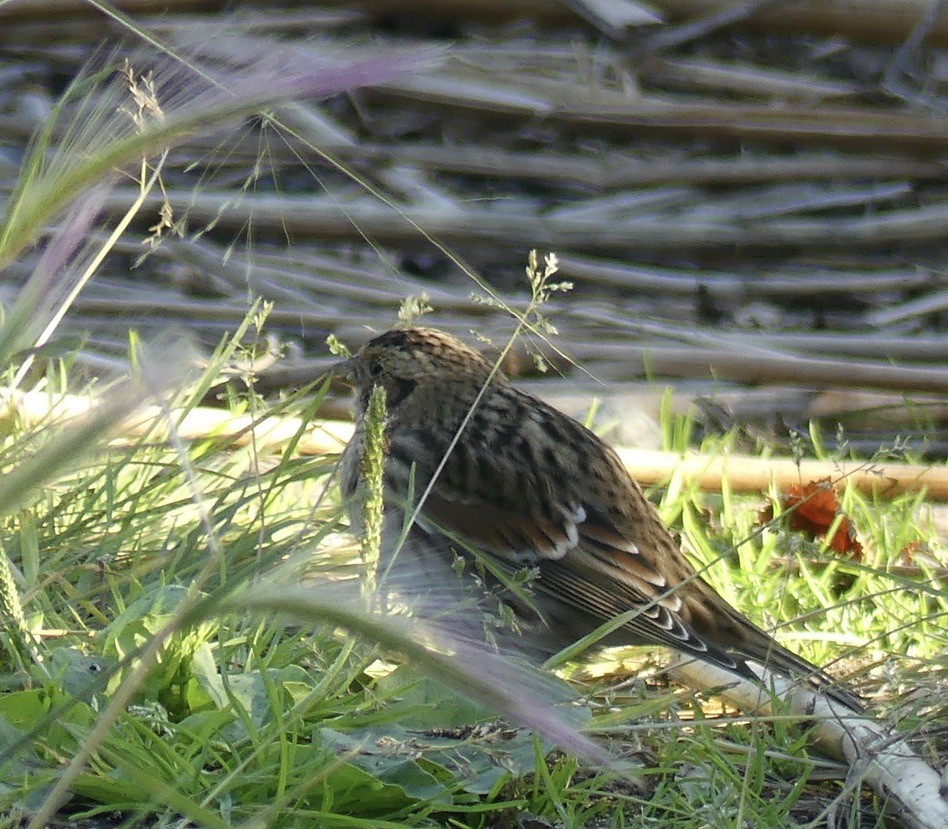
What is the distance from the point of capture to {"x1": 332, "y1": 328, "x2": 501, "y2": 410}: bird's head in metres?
4.05

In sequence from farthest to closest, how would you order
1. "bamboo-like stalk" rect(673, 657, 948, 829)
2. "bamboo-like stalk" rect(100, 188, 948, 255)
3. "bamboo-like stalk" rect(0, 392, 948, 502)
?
"bamboo-like stalk" rect(100, 188, 948, 255) < "bamboo-like stalk" rect(0, 392, 948, 502) < "bamboo-like stalk" rect(673, 657, 948, 829)

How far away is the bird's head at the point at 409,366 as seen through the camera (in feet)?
13.3

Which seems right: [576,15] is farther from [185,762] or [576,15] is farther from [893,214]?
Answer: [185,762]

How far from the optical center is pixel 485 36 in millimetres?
6207

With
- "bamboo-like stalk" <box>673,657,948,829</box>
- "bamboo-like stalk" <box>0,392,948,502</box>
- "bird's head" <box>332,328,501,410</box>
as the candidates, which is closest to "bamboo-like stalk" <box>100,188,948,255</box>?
"bamboo-like stalk" <box>0,392,948,502</box>

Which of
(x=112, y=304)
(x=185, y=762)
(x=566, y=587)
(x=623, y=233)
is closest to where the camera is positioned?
(x=185, y=762)

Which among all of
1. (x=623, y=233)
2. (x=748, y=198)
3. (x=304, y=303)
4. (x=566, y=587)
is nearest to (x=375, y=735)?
(x=566, y=587)

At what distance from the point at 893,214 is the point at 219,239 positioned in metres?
2.65

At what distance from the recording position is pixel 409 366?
13.3 feet

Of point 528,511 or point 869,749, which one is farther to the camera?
point 528,511

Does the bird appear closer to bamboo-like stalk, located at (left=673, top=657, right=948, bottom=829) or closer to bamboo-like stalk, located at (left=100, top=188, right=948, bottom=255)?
bamboo-like stalk, located at (left=673, top=657, right=948, bottom=829)

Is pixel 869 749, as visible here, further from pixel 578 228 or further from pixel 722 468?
pixel 578 228

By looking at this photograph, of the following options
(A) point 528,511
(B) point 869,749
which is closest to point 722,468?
(A) point 528,511

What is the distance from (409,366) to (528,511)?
588 mm
